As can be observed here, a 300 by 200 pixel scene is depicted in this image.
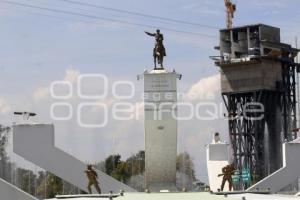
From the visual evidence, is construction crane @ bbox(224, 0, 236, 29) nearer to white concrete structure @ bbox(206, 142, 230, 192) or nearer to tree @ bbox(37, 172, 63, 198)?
tree @ bbox(37, 172, 63, 198)

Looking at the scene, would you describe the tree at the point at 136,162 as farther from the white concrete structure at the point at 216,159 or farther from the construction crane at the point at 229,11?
the construction crane at the point at 229,11

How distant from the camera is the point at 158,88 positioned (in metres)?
24.3

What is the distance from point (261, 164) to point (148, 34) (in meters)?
50.0

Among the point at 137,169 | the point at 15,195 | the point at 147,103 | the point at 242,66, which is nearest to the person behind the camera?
the point at 15,195

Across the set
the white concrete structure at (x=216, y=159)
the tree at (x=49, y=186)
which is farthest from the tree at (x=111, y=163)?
the white concrete structure at (x=216, y=159)

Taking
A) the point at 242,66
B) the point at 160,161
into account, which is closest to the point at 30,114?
the point at 160,161

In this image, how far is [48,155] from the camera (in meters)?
25.9

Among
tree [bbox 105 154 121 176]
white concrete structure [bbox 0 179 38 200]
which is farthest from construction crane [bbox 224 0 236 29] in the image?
white concrete structure [bbox 0 179 38 200]

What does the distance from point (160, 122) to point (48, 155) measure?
4.68 metres

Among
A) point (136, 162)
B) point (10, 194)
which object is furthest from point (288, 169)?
point (136, 162)

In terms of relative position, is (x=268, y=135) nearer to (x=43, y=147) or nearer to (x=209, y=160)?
(x=209, y=160)

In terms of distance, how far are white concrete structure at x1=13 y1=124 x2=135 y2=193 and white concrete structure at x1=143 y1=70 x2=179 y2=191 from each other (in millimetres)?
2334

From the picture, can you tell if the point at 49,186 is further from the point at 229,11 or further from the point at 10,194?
the point at 229,11

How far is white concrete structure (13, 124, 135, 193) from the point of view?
1007 inches
